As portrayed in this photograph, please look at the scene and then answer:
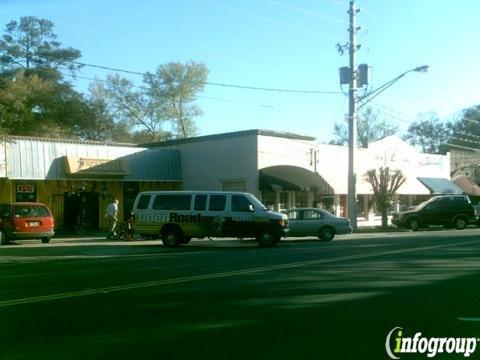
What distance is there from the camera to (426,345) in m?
6.94

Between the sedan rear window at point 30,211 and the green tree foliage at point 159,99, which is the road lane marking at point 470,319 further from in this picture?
the green tree foliage at point 159,99

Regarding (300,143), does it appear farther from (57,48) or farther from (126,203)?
(57,48)

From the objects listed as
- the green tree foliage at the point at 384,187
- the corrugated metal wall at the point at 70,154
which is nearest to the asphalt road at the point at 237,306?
the corrugated metal wall at the point at 70,154

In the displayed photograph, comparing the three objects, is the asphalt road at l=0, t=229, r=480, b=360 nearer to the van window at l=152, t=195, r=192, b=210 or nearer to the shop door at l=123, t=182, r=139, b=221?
the van window at l=152, t=195, r=192, b=210

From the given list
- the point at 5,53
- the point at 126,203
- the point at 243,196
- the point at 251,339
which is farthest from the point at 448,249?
the point at 5,53

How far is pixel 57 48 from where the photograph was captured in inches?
2019

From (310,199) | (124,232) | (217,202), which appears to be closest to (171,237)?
(217,202)

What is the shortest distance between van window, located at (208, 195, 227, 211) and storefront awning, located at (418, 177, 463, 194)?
2494 cm

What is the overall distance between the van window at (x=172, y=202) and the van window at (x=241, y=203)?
65.0 inches

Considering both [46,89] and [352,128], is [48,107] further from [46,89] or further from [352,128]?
[352,128]

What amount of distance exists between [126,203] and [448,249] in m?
19.4

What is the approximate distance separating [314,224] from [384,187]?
410 inches

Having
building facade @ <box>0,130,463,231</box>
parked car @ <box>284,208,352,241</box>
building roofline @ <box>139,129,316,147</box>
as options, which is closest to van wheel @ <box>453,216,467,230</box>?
building facade @ <box>0,130,463,231</box>

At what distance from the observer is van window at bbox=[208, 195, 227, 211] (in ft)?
70.8
